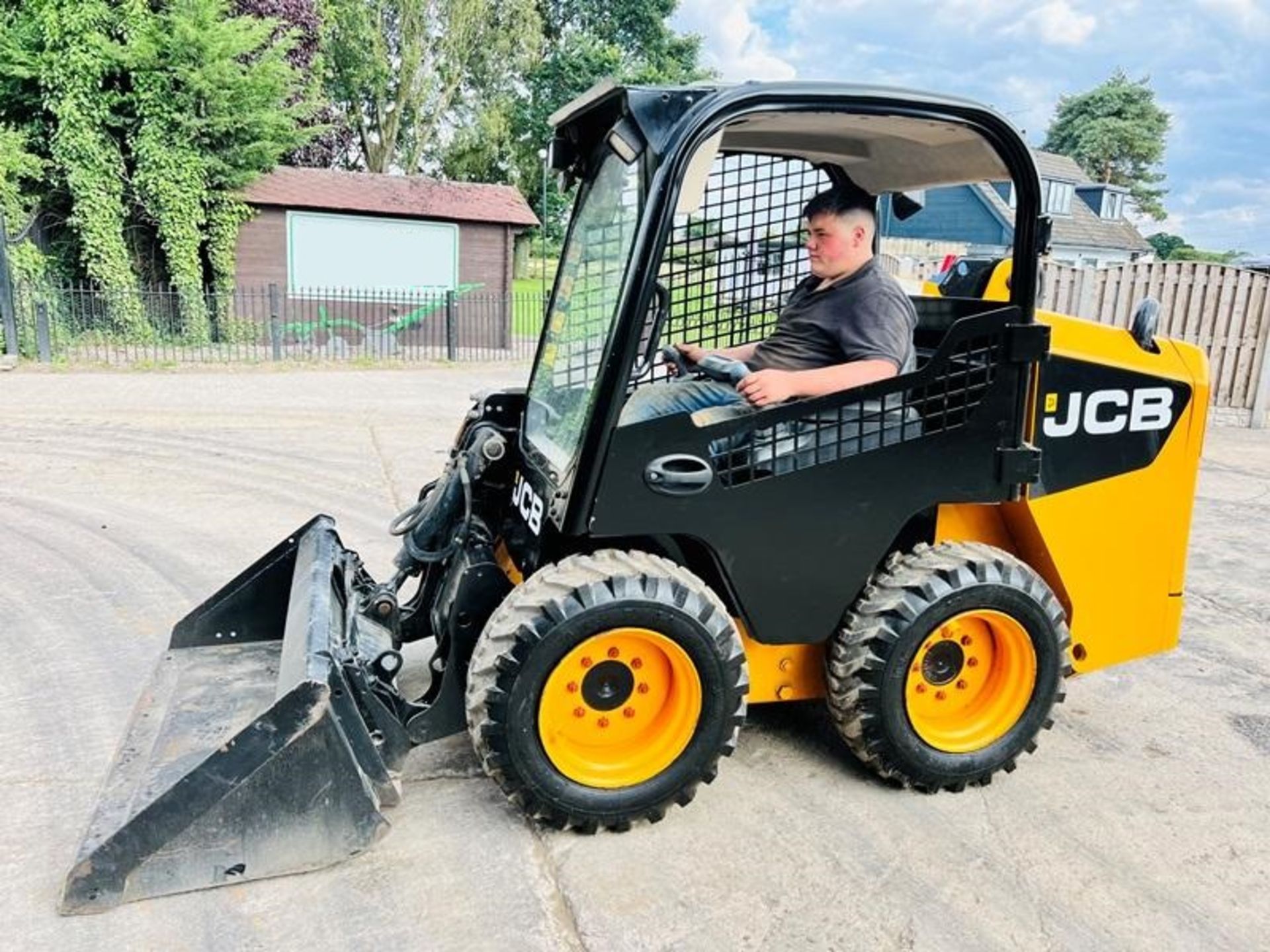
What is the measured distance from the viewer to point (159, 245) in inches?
682

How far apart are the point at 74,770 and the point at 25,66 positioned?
1561 centimetres

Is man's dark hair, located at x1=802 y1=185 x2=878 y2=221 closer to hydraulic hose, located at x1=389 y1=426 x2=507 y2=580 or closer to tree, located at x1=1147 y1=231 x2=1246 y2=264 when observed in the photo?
hydraulic hose, located at x1=389 y1=426 x2=507 y2=580

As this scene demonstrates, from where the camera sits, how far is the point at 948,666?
310 cm

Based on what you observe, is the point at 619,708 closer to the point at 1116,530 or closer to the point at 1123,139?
the point at 1116,530

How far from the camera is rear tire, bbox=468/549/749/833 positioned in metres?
2.63

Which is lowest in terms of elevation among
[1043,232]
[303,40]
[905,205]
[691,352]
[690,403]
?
[690,403]

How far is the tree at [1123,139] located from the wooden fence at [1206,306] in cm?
4934

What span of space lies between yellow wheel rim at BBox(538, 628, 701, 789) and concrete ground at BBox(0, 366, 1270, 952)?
0.21 m

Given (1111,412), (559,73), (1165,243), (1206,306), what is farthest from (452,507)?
(1165,243)

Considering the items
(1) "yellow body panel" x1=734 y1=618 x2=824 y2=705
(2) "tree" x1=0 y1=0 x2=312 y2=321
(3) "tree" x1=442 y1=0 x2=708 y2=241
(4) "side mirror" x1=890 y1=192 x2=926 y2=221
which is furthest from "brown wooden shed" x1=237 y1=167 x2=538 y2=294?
(1) "yellow body panel" x1=734 y1=618 x2=824 y2=705

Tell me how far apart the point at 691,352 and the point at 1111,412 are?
56.1 inches

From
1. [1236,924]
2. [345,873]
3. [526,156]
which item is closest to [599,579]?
[345,873]

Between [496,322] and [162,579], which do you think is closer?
[162,579]

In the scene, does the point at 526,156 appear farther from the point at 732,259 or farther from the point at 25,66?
the point at 732,259
